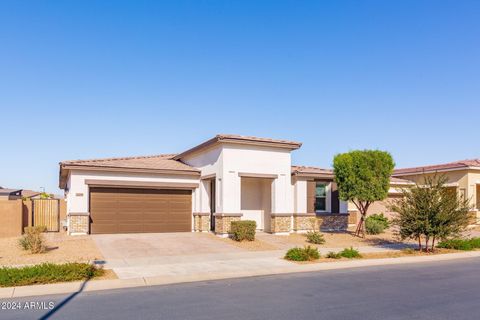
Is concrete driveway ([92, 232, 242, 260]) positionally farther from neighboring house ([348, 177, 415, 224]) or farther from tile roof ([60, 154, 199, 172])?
neighboring house ([348, 177, 415, 224])

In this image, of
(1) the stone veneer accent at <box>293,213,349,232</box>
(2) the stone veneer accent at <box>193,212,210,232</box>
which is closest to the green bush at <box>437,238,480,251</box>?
(1) the stone veneer accent at <box>293,213,349,232</box>

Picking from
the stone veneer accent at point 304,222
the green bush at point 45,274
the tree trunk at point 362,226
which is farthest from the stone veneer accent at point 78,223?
the tree trunk at point 362,226

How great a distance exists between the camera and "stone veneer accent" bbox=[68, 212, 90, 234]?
20.4 metres

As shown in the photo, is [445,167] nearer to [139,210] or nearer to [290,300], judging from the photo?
[139,210]

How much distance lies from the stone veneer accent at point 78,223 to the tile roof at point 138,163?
2353mm

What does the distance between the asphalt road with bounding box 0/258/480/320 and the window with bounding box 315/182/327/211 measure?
42.1 ft

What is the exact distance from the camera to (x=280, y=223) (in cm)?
2206

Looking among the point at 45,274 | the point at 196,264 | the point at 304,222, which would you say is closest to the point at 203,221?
the point at 304,222

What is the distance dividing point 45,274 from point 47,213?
13799 millimetres

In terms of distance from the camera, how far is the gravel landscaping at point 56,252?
14.0m

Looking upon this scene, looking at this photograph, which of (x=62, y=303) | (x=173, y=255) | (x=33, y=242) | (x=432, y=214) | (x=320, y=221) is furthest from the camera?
(x=320, y=221)

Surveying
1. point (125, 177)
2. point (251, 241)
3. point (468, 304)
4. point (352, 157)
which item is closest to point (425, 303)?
point (468, 304)

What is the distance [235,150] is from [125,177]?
18.3ft

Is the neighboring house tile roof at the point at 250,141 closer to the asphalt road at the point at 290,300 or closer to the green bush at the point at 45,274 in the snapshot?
the asphalt road at the point at 290,300
